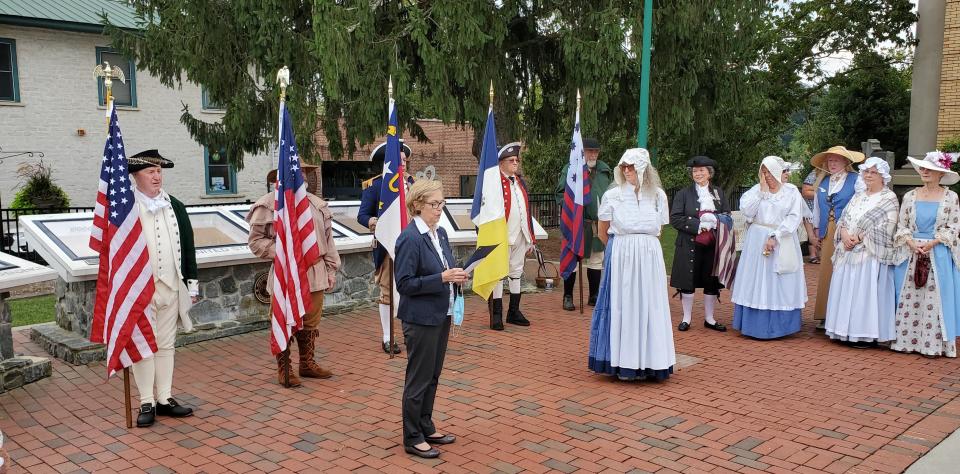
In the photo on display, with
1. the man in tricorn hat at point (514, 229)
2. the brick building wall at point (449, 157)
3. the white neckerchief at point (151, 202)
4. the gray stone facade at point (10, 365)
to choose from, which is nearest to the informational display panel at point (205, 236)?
the gray stone facade at point (10, 365)

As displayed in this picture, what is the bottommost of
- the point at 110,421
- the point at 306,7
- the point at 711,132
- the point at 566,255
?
the point at 110,421

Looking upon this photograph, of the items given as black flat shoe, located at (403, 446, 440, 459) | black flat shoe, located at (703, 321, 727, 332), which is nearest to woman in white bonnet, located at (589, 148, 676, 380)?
black flat shoe, located at (403, 446, 440, 459)

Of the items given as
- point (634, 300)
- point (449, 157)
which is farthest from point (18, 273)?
point (449, 157)

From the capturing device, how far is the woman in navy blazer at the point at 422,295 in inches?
173

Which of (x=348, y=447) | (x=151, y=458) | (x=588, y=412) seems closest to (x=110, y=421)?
(x=151, y=458)

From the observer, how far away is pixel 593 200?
9477 mm

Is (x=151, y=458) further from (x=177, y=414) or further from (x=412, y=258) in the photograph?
(x=412, y=258)

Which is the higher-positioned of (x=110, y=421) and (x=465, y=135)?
(x=465, y=135)

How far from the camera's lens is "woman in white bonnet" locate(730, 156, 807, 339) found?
25.0 feet

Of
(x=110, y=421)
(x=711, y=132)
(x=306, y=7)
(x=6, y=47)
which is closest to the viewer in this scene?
(x=110, y=421)

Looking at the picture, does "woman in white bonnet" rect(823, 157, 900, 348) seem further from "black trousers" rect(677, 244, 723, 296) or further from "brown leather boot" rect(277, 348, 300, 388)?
"brown leather boot" rect(277, 348, 300, 388)

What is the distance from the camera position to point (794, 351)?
7.36 m

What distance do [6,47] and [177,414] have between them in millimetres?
17775

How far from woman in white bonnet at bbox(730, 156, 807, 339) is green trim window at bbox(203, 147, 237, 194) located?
709 inches
